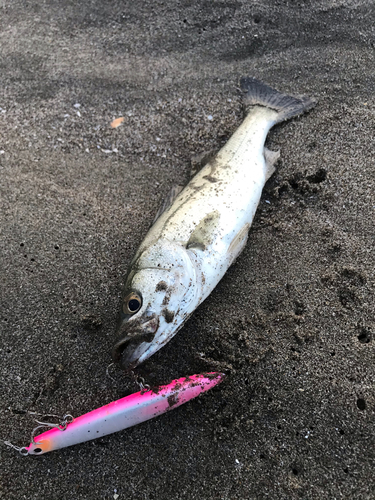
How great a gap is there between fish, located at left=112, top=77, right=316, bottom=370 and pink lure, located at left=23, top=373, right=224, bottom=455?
0.32m

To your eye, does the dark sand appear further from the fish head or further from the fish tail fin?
the fish head

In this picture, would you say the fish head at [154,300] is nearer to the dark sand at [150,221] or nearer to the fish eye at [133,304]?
the fish eye at [133,304]

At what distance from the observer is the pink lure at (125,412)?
2.42 m

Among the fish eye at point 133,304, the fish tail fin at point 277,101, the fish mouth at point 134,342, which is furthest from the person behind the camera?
the fish tail fin at point 277,101

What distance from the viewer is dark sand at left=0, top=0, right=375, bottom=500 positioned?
2.48 m

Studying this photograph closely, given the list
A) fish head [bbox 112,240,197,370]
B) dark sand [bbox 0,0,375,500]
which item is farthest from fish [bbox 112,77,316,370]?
dark sand [bbox 0,0,375,500]

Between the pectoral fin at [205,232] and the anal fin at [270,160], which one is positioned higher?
the anal fin at [270,160]

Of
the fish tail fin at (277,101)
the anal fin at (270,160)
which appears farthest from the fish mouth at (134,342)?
the fish tail fin at (277,101)

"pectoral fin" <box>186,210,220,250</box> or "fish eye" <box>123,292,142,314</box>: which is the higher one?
"pectoral fin" <box>186,210,220,250</box>

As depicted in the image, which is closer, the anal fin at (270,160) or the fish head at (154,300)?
the fish head at (154,300)

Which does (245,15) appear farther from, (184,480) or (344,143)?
(184,480)

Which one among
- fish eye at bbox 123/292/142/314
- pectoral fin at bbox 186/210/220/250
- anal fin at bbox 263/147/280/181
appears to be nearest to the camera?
fish eye at bbox 123/292/142/314

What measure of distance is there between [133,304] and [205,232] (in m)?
0.92

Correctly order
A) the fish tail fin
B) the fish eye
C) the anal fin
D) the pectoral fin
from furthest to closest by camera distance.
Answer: the fish tail fin
the anal fin
the pectoral fin
the fish eye
